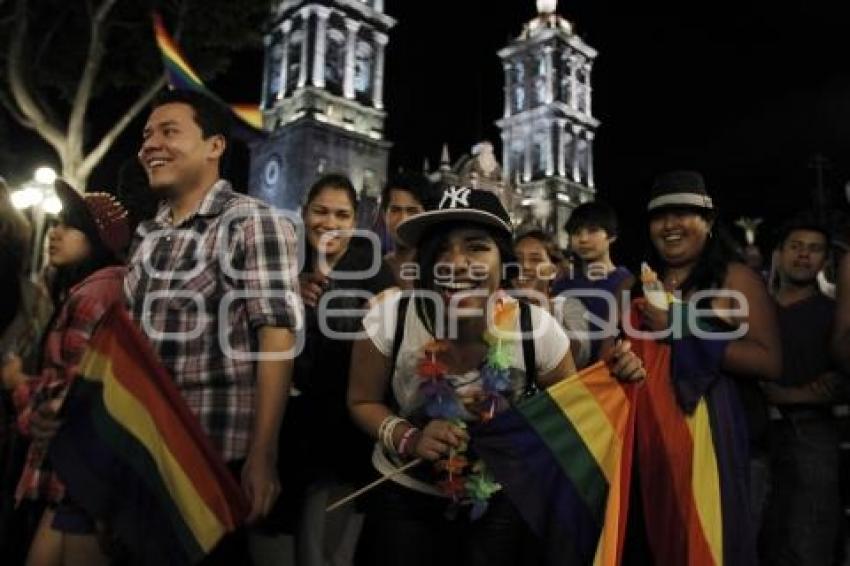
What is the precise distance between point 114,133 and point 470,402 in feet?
41.5

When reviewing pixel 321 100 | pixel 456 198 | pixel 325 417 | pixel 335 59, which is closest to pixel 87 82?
pixel 325 417

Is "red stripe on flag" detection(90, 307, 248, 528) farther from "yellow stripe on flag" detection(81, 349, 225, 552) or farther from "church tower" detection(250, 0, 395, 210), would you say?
"church tower" detection(250, 0, 395, 210)

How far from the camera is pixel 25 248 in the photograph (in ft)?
14.5

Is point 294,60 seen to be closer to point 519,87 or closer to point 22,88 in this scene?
point 519,87

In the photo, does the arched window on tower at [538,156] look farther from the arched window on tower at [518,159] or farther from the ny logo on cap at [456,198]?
the ny logo on cap at [456,198]

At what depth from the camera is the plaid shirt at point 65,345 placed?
3393 millimetres

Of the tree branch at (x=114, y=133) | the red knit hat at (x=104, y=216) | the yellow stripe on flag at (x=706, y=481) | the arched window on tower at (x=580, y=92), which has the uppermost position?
the arched window on tower at (x=580, y=92)

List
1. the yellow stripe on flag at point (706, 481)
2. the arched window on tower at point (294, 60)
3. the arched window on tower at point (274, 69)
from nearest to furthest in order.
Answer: the yellow stripe on flag at point (706, 481) → the arched window on tower at point (294, 60) → the arched window on tower at point (274, 69)

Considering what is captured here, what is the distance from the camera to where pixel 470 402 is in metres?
3.22

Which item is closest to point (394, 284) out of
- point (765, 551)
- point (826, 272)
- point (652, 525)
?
point (652, 525)

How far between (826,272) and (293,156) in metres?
38.3

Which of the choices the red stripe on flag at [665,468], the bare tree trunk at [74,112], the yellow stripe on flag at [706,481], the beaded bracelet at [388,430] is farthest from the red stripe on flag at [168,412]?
the bare tree trunk at [74,112]

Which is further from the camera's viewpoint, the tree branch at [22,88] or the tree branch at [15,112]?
the tree branch at [15,112]

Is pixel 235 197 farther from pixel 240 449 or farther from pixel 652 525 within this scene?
pixel 652 525
